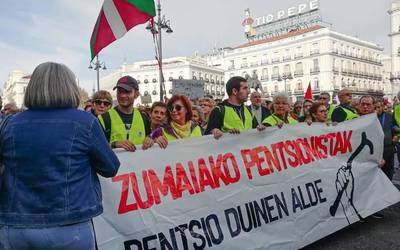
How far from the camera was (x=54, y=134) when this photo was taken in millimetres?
1888

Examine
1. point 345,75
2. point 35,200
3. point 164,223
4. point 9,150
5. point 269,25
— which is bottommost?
point 164,223

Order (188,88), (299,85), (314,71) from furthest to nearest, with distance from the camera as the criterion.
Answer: (299,85)
(314,71)
(188,88)

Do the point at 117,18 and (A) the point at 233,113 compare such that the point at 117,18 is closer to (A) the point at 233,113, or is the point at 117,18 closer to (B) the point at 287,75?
(A) the point at 233,113

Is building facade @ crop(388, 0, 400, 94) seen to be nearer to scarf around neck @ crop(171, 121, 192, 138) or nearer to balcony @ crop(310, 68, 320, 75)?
balcony @ crop(310, 68, 320, 75)

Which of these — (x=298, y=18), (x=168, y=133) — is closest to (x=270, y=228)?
(x=168, y=133)

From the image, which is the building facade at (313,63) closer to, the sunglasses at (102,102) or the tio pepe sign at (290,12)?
the tio pepe sign at (290,12)

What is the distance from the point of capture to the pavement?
3.98 m

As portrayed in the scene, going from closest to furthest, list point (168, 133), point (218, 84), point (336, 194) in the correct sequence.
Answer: point (168, 133), point (336, 194), point (218, 84)

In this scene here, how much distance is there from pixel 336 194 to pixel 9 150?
3.46 m

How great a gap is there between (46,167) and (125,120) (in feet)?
6.05

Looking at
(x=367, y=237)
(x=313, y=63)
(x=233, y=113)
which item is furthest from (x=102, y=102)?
(x=313, y=63)

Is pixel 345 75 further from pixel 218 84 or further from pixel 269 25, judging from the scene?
pixel 218 84

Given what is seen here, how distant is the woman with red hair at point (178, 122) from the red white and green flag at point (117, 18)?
106 cm

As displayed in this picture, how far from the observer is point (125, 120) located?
3.71 metres
